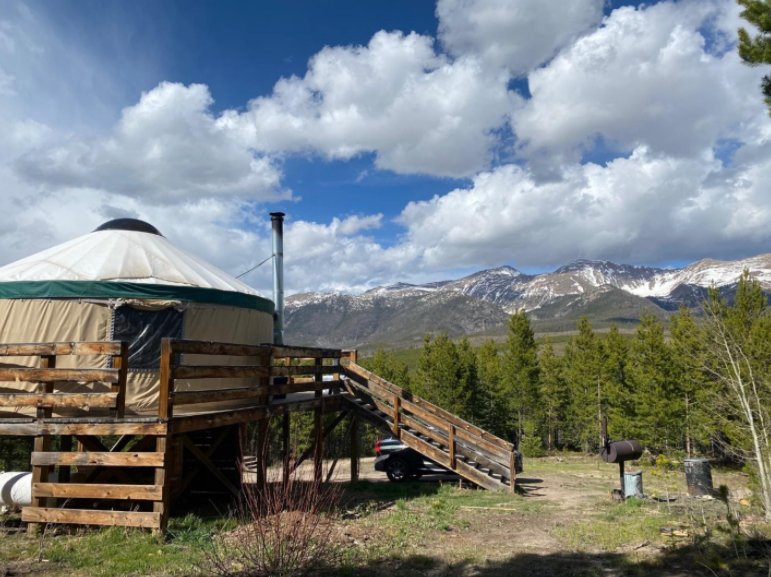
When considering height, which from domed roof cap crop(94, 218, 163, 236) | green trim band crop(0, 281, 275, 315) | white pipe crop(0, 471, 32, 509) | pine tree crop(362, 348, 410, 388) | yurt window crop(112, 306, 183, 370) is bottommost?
white pipe crop(0, 471, 32, 509)

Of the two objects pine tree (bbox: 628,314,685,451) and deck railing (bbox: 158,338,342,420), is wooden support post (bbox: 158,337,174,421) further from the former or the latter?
pine tree (bbox: 628,314,685,451)

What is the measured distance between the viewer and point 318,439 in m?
10.9

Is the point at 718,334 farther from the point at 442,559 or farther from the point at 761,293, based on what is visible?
the point at 761,293

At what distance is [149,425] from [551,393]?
1254 inches

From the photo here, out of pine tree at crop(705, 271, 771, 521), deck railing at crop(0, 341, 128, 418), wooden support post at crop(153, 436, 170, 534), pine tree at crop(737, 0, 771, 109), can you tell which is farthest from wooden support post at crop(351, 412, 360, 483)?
pine tree at crop(737, 0, 771, 109)

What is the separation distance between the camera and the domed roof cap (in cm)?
1153

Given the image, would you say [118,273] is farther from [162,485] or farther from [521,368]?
[521,368]

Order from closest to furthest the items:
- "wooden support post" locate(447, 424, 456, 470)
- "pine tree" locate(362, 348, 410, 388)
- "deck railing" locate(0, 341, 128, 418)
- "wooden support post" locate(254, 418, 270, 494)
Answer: "deck railing" locate(0, 341, 128, 418) → "wooden support post" locate(254, 418, 270, 494) → "wooden support post" locate(447, 424, 456, 470) → "pine tree" locate(362, 348, 410, 388)

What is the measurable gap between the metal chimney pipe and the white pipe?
244 inches

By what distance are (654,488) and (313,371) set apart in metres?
7.84

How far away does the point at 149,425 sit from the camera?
266 inches

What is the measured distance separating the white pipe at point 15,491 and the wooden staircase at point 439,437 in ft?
20.1

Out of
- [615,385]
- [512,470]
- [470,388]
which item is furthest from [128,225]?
[615,385]

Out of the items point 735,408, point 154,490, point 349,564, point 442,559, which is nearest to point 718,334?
point 735,408
